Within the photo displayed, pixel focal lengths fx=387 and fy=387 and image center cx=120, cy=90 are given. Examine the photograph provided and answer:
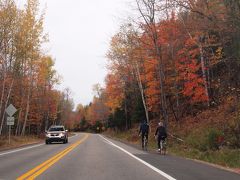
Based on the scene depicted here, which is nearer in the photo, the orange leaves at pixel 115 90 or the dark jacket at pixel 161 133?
the dark jacket at pixel 161 133

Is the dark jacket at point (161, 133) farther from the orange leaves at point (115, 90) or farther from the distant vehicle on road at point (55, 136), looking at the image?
the orange leaves at point (115, 90)

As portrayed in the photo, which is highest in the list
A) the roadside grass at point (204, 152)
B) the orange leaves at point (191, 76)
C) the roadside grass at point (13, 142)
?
the orange leaves at point (191, 76)

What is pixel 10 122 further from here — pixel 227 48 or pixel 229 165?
pixel 229 165

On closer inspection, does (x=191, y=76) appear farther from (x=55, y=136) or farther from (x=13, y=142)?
(x=13, y=142)

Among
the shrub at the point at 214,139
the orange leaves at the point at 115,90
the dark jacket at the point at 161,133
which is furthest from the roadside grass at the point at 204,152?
the orange leaves at the point at 115,90

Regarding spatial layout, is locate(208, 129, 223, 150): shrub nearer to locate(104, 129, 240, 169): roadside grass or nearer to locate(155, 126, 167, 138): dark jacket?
locate(104, 129, 240, 169): roadside grass

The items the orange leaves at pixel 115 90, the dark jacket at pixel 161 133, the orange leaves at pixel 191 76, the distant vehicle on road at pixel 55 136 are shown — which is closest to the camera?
the dark jacket at pixel 161 133

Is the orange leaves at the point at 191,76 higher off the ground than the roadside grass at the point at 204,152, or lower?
higher

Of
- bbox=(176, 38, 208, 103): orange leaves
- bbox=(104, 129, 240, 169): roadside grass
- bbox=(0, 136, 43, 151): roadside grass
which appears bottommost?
bbox=(104, 129, 240, 169): roadside grass

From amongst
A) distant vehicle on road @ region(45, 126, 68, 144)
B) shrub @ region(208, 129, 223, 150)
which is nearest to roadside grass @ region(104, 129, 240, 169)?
shrub @ region(208, 129, 223, 150)

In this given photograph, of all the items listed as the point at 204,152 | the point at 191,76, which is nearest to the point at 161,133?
the point at 204,152

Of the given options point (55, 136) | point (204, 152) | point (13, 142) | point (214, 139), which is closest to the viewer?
point (204, 152)

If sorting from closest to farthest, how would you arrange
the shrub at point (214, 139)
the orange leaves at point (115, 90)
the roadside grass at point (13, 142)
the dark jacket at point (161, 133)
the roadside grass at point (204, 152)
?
the roadside grass at point (204, 152)
the shrub at point (214, 139)
the dark jacket at point (161, 133)
the roadside grass at point (13, 142)
the orange leaves at point (115, 90)

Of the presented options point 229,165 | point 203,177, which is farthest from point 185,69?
point 203,177
